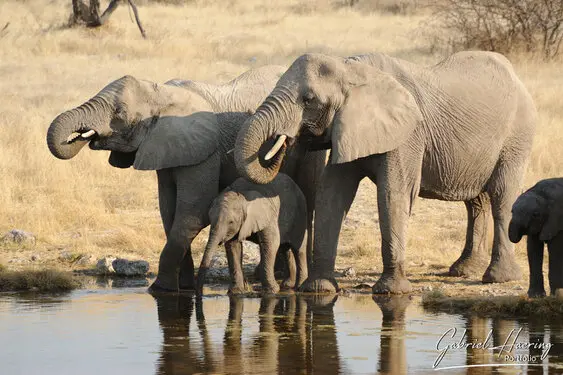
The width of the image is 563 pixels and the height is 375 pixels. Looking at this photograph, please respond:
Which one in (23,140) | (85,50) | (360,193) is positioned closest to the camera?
(360,193)

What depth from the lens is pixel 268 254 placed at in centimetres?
1185

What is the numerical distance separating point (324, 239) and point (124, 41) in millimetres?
18869

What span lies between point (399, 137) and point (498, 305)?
1.75 metres

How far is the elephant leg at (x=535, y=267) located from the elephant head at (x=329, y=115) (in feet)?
4.69

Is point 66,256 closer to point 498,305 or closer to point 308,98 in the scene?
point 308,98

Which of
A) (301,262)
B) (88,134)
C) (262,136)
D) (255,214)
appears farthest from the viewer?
(301,262)

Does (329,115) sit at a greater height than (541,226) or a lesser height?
greater

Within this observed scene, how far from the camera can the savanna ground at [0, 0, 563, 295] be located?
1475 centimetres

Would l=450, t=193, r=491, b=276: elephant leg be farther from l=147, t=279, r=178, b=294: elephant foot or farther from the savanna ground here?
l=147, t=279, r=178, b=294: elephant foot

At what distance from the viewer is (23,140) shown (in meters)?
19.2

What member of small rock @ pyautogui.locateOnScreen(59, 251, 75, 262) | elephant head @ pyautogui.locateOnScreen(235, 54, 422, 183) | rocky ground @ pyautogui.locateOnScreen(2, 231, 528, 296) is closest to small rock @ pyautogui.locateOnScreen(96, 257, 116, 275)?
rocky ground @ pyautogui.locateOnScreen(2, 231, 528, 296)

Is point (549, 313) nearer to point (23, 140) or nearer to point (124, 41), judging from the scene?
point (23, 140)

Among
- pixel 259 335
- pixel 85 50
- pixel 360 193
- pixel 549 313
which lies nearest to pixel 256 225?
pixel 259 335

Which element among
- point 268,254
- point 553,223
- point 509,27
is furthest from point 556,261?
point 509,27
